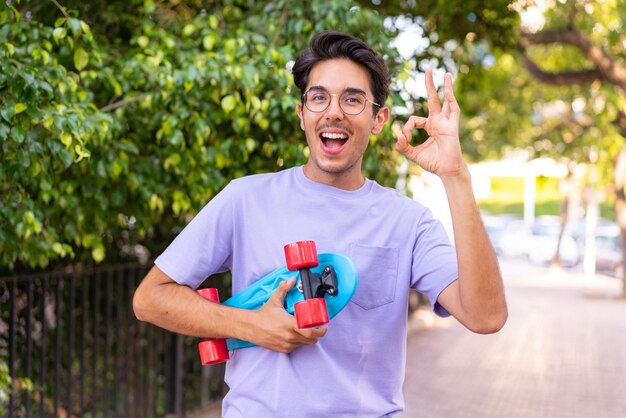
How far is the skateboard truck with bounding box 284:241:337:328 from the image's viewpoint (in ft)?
6.92

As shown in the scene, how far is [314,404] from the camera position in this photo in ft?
7.26

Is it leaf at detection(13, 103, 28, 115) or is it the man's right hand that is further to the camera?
leaf at detection(13, 103, 28, 115)

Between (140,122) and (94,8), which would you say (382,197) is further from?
(94,8)

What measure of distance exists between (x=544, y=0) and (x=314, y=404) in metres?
11.6

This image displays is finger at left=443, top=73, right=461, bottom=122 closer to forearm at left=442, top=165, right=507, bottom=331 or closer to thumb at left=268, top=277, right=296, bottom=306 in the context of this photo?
forearm at left=442, top=165, right=507, bottom=331

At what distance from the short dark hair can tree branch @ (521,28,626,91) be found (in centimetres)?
1142

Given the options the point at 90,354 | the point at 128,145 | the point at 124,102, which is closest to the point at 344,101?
the point at 128,145

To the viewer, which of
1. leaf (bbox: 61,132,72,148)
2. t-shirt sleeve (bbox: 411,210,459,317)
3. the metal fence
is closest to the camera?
t-shirt sleeve (bbox: 411,210,459,317)

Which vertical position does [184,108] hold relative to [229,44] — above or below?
below

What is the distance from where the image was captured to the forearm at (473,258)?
2203 mm

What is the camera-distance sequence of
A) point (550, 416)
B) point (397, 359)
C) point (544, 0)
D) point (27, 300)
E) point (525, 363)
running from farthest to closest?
point (544, 0)
point (525, 363)
point (550, 416)
point (27, 300)
point (397, 359)

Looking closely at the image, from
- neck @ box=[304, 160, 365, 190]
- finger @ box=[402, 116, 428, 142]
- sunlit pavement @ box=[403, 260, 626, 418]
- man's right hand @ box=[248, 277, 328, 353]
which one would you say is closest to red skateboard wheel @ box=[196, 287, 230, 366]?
man's right hand @ box=[248, 277, 328, 353]

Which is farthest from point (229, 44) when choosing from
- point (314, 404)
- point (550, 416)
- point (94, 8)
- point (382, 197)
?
point (550, 416)

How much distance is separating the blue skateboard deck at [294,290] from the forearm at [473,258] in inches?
10.3
